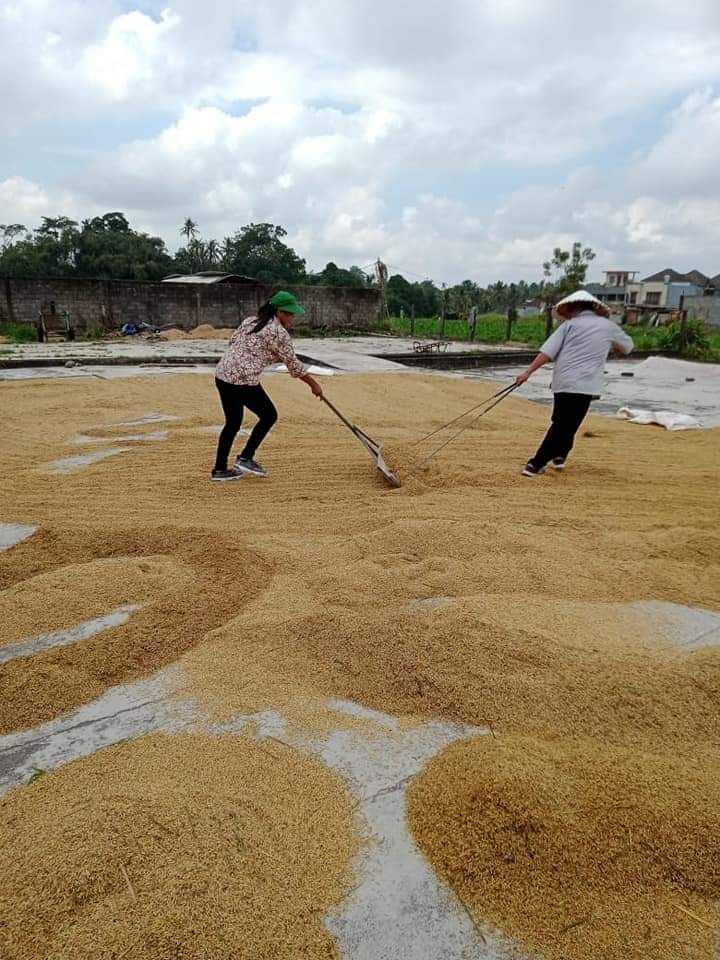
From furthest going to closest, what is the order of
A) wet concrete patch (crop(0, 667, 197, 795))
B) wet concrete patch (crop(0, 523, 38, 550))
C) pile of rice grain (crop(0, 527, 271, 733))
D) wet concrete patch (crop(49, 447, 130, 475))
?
wet concrete patch (crop(49, 447, 130, 475)) → wet concrete patch (crop(0, 523, 38, 550)) → pile of rice grain (crop(0, 527, 271, 733)) → wet concrete patch (crop(0, 667, 197, 795))

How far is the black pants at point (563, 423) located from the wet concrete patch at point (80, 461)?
317 cm

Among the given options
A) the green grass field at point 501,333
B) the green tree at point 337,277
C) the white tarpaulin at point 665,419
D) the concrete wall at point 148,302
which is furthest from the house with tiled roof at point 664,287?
the white tarpaulin at point 665,419

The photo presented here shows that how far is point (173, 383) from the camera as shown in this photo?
8.55 m

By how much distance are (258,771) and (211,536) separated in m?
1.67

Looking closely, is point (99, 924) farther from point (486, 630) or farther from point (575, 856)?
point (486, 630)

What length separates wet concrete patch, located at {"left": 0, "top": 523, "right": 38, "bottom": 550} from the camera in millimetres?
3213

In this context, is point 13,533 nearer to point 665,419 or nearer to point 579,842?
point 579,842

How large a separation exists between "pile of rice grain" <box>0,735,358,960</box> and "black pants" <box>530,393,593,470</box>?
320cm

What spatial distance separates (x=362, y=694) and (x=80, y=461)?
351cm

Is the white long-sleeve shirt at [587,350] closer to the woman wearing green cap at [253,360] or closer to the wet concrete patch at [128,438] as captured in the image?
the woman wearing green cap at [253,360]

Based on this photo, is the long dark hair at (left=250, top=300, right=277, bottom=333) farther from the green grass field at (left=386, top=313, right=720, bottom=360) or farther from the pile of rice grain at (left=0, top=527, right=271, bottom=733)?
the green grass field at (left=386, top=313, right=720, bottom=360)

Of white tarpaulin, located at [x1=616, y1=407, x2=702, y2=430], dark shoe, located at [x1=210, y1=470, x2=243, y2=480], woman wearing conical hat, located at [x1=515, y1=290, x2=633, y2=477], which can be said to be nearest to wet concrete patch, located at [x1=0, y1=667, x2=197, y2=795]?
dark shoe, located at [x1=210, y1=470, x2=243, y2=480]

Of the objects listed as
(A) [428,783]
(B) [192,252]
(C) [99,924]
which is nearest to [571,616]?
(A) [428,783]

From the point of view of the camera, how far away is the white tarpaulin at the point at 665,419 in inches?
262
